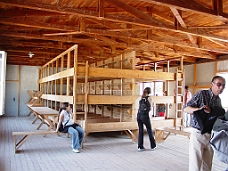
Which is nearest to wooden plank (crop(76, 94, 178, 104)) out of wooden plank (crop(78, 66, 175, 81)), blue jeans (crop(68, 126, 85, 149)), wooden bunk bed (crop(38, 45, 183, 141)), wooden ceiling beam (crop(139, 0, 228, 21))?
wooden bunk bed (crop(38, 45, 183, 141))

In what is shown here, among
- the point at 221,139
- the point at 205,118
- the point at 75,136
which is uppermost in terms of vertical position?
the point at 205,118

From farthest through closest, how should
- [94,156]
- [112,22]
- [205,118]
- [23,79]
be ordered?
1. [23,79]
2. [112,22]
3. [94,156]
4. [205,118]

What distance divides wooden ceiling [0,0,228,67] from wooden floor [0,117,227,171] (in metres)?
3.39

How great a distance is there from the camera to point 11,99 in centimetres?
1500

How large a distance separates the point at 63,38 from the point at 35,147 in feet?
13.3

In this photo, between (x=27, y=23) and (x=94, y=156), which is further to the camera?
(x=27, y=23)

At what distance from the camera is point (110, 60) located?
34.6 ft

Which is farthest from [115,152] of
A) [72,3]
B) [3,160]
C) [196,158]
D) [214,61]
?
[214,61]

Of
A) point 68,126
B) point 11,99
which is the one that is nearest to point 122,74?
point 68,126

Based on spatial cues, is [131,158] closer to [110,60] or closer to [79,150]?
[79,150]

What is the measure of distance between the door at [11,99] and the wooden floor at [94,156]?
307 inches

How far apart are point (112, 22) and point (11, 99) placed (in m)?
10.1

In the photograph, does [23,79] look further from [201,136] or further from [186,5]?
[201,136]

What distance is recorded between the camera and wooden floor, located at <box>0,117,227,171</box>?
16.2 feet
